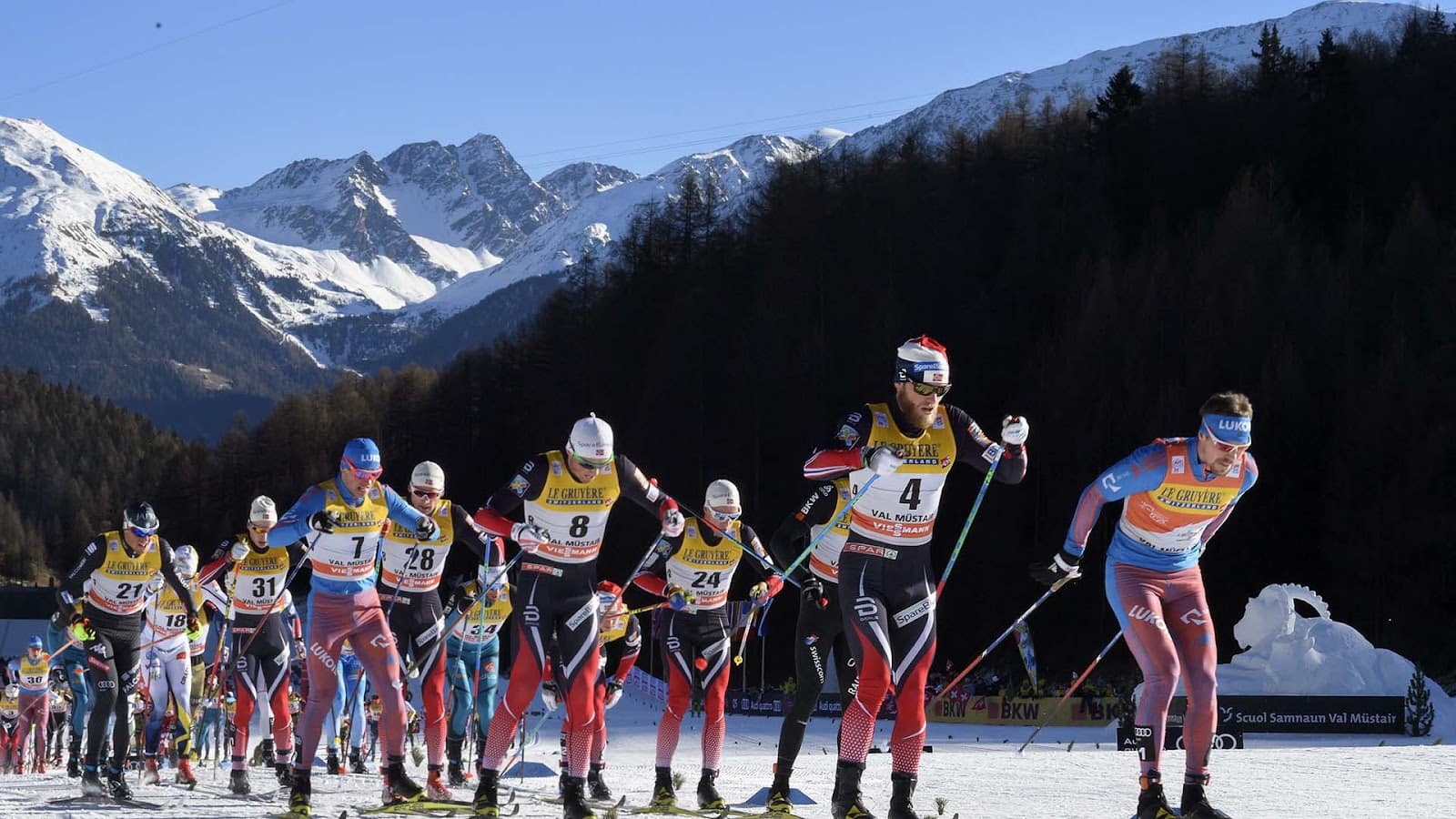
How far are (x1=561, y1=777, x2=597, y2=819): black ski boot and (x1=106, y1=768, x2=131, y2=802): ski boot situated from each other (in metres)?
4.10

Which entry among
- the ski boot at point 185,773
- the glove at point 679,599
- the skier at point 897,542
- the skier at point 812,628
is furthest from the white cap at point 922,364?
the ski boot at point 185,773

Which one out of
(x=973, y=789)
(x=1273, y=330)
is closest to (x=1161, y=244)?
(x=1273, y=330)

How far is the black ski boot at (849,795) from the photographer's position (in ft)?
27.8

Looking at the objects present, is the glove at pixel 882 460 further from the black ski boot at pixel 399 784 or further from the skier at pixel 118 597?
the skier at pixel 118 597

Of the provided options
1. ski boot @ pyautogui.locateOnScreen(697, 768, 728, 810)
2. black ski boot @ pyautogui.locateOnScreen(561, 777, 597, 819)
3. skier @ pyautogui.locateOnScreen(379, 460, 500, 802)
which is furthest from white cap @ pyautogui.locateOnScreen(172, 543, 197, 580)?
black ski boot @ pyautogui.locateOnScreen(561, 777, 597, 819)

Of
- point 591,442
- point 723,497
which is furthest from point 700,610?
point 591,442

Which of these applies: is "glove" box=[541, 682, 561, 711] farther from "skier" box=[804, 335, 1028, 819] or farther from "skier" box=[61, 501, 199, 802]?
"skier" box=[61, 501, 199, 802]

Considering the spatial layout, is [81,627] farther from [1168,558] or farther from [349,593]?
[1168,558]

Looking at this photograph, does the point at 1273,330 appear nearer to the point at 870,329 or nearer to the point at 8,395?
the point at 870,329

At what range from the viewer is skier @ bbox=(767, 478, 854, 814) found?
971 cm

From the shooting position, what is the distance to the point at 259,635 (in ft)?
43.5

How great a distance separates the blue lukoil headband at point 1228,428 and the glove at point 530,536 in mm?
3965

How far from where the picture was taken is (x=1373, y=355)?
125 feet

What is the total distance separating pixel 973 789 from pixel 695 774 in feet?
17.0
